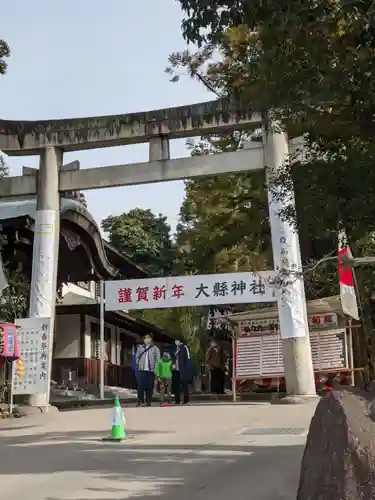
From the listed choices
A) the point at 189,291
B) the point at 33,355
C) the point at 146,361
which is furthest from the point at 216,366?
the point at 33,355

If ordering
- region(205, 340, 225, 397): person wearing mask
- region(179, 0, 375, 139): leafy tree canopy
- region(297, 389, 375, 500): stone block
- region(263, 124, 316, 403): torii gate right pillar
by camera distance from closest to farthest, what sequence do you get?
region(297, 389, 375, 500): stone block < region(179, 0, 375, 139): leafy tree canopy < region(263, 124, 316, 403): torii gate right pillar < region(205, 340, 225, 397): person wearing mask

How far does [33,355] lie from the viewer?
1408 centimetres

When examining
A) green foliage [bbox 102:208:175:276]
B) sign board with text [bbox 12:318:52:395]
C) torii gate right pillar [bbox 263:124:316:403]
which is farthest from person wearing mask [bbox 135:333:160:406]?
green foliage [bbox 102:208:175:276]

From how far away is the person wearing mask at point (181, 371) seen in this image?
15859 millimetres

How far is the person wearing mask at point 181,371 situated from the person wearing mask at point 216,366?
3731 mm

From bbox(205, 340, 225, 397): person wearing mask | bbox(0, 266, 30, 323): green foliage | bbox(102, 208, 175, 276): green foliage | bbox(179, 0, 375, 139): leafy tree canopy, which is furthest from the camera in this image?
bbox(102, 208, 175, 276): green foliage

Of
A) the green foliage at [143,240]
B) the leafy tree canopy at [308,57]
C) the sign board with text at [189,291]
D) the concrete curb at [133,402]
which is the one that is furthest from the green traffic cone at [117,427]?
the green foliage at [143,240]

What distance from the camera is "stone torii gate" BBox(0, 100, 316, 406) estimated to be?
15.0 m

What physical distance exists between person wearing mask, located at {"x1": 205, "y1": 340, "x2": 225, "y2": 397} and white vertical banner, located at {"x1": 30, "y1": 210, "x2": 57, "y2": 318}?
6.56 m

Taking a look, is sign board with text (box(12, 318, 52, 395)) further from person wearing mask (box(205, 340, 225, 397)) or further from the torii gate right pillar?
person wearing mask (box(205, 340, 225, 397))

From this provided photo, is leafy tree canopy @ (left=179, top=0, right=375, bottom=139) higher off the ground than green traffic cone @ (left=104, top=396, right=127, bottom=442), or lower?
higher

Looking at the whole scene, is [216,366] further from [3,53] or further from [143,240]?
[143,240]

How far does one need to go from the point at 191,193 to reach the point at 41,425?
32.5 feet

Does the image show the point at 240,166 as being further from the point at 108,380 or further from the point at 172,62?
the point at 108,380
